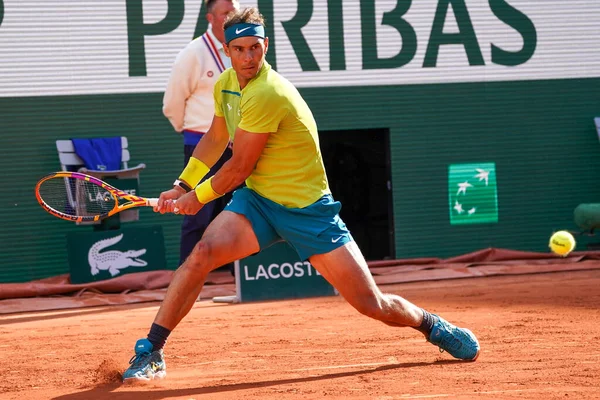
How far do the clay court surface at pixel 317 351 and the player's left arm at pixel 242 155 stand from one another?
925mm

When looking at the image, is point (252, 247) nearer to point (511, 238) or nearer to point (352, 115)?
point (352, 115)

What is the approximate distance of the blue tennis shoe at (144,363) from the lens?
4.41 meters

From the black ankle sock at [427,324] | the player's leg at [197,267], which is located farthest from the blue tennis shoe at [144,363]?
the black ankle sock at [427,324]

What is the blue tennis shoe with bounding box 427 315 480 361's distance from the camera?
471 cm

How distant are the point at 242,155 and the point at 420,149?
247 inches

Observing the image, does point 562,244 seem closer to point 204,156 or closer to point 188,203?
point 204,156

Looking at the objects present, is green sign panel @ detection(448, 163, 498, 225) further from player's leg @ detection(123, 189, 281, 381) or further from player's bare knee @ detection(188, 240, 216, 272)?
player's bare knee @ detection(188, 240, 216, 272)

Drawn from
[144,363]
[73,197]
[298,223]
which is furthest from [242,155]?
[73,197]

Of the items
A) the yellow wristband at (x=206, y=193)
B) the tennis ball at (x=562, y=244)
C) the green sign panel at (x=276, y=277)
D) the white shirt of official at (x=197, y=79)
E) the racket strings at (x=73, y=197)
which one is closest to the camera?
the yellow wristband at (x=206, y=193)

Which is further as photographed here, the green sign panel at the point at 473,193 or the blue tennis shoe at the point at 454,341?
the green sign panel at the point at 473,193

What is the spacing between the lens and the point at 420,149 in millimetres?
10500

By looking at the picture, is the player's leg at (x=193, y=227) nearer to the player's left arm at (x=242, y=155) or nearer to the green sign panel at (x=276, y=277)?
the green sign panel at (x=276, y=277)

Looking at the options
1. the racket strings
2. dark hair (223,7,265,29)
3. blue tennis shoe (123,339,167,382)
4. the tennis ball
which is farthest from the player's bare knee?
the tennis ball

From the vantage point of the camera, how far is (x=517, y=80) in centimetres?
1074
